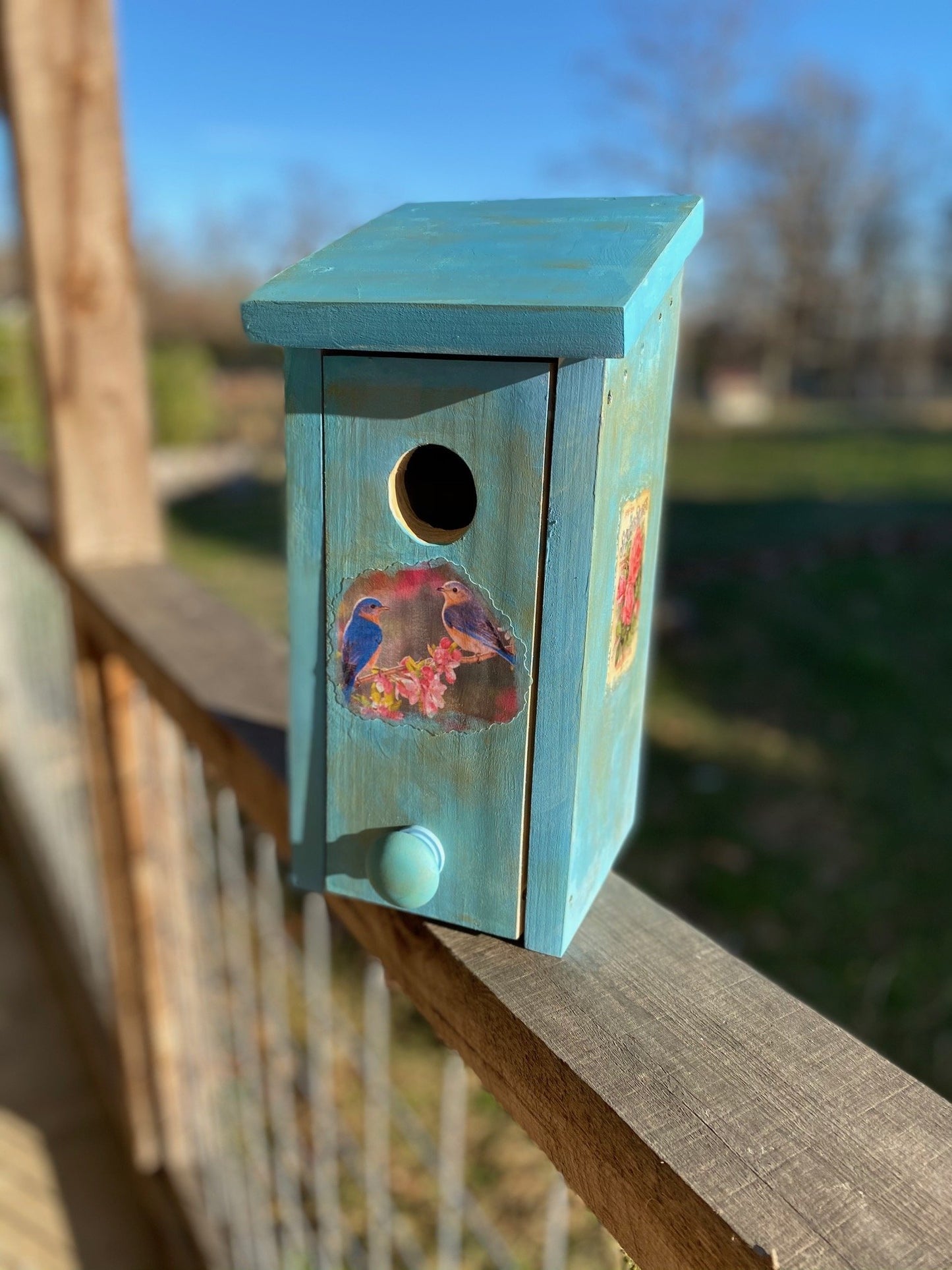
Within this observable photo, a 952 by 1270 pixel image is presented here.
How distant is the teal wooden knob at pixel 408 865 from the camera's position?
0.62 metres

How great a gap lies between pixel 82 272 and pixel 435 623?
1.11 m

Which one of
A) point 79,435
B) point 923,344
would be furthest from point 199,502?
point 923,344

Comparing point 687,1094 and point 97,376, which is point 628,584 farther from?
point 97,376

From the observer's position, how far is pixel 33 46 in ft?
4.22

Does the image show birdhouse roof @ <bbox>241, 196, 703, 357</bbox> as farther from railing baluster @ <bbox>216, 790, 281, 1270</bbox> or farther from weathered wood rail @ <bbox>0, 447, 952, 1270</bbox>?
railing baluster @ <bbox>216, 790, 281, 1270</bbox>

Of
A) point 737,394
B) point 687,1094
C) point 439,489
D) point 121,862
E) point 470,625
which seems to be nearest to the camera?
point 687,1094

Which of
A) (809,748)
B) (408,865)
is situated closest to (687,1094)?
(408,865)

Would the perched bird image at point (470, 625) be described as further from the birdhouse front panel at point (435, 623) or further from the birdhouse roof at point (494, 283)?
the birdhouse roof at point (494, 283)

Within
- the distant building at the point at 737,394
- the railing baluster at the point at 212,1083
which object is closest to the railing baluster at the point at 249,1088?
the railing baluster at the point at 212,1083

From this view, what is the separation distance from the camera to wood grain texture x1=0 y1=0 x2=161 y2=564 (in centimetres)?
130

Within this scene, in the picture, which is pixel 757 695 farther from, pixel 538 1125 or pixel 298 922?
pixel 538 1125

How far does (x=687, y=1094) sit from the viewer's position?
1.62 ft

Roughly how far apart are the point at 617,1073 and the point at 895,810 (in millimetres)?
3261

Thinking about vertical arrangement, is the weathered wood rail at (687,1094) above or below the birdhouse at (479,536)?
below
